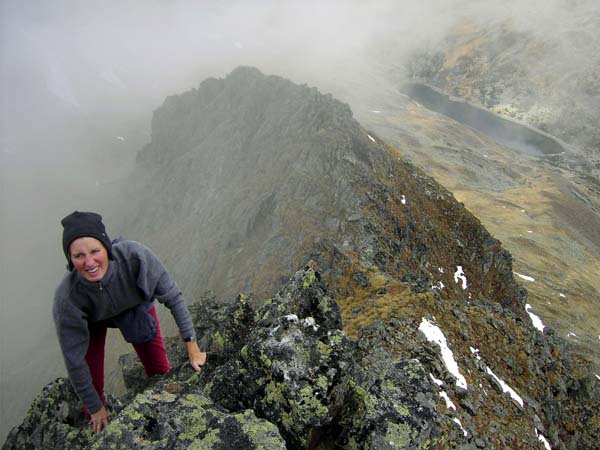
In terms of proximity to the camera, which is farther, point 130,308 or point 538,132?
point 538,132

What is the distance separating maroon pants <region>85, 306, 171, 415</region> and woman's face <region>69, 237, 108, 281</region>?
2.24m

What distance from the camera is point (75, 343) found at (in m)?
8.37


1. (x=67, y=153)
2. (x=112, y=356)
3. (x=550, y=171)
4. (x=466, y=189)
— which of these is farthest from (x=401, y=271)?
(x=67, y=153)

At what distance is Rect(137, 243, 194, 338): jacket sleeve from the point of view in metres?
8.77

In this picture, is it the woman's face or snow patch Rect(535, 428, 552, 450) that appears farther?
snow patch Rect(535, 428, 552, 450)

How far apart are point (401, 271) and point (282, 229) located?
1050 cm

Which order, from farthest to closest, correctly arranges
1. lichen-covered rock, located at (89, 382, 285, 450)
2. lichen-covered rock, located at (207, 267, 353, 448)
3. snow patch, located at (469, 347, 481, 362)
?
snow patch, located at (469, 347, 481, 362) → lichen-covered rock, located at (207, 267, 353, 448) → lichen-covered rock, located at (89, 382, 285, 450)

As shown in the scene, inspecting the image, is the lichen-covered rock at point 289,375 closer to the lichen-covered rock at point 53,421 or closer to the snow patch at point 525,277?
the lichen-covered rock at point 53,421

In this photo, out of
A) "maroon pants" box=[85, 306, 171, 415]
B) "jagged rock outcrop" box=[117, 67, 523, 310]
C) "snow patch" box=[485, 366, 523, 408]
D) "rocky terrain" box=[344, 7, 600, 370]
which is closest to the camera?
"maroon pants" box=[85, 306, 171, 415]

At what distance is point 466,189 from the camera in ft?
388

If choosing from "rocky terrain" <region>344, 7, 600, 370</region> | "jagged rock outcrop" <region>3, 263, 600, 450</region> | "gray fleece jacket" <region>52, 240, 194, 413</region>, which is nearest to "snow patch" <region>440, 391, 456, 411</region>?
"jagged rock outcrop" <region>3, 263, 600, 450</region>

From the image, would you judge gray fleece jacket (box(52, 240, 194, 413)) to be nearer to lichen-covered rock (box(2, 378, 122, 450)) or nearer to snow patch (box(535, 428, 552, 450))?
lichen-covered rock (box(2, 378, 122, 450))

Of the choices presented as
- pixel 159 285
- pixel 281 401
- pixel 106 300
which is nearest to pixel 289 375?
pixel 281 401

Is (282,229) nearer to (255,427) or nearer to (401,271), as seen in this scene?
(401,271)
